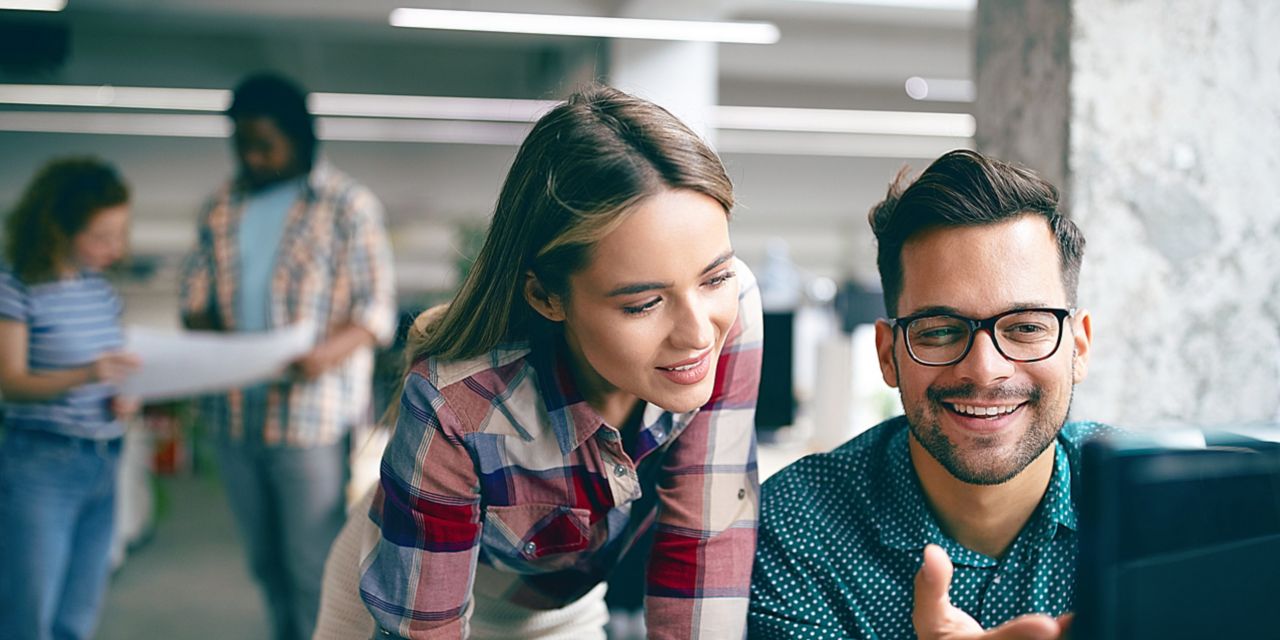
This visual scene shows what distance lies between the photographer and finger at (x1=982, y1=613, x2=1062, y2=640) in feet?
2.35

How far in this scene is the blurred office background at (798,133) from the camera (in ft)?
5.45

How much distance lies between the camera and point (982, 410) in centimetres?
102

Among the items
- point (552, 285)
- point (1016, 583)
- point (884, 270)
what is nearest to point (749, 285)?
point (884, 270)

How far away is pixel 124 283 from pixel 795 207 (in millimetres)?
6122

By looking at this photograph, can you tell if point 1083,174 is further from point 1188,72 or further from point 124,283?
point 124,283

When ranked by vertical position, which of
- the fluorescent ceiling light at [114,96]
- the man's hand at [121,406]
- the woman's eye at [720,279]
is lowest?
the man's hand at [121,406]

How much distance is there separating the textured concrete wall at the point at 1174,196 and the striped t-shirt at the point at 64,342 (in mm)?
2243

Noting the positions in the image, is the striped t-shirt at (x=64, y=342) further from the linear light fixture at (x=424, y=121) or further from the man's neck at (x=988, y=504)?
the linear light fixture at (x=424, y=121)

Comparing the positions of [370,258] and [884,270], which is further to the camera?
[370,258]

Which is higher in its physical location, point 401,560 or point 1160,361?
point 1160,361

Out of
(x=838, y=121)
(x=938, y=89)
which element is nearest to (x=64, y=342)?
(x=838, y=121)

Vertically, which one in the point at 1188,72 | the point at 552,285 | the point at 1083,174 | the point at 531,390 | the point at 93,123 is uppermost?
the point at 93,123

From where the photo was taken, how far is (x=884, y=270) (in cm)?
114

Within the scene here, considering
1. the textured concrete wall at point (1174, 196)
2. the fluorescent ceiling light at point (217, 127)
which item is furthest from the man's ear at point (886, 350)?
the fluorescent ceiling light at point (217, 127)
